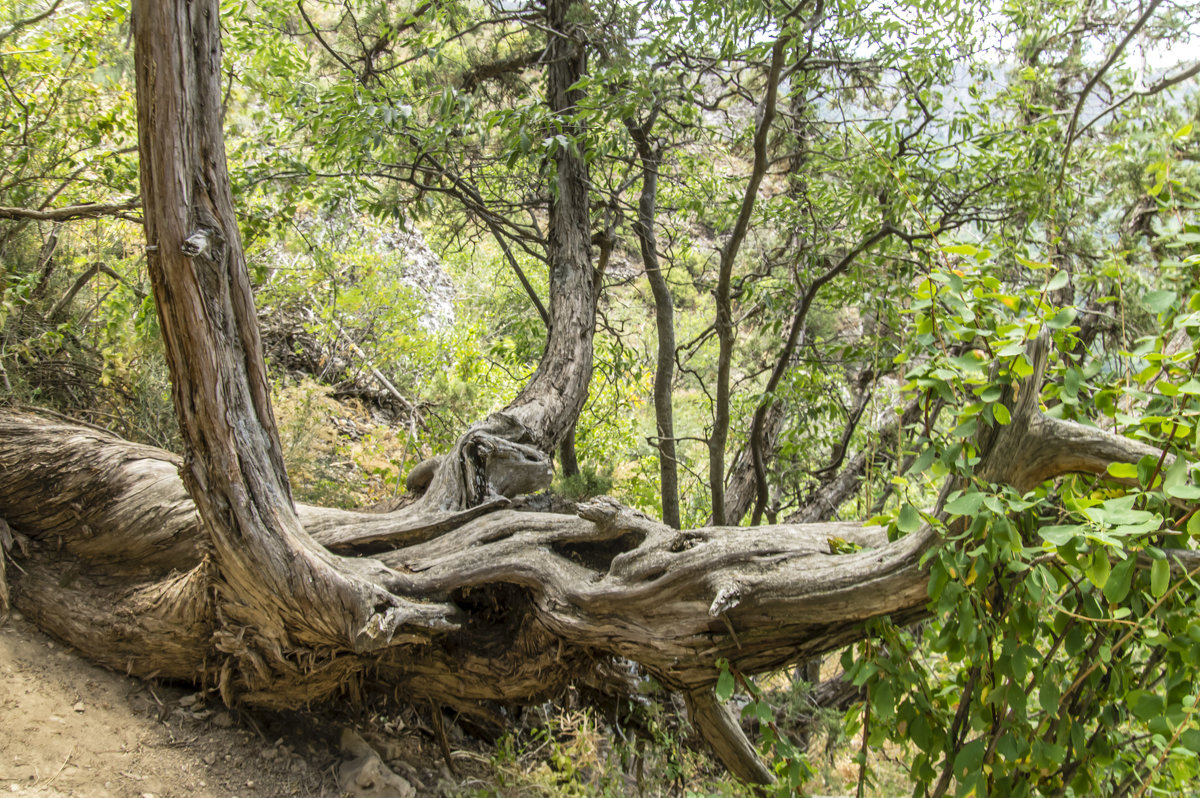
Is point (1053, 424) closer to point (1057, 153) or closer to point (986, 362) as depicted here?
point (986, 362)

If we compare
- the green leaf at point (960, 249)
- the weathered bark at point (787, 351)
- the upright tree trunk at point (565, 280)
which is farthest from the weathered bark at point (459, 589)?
the weathered bark at point (787, 351)

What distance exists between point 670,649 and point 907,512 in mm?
1072

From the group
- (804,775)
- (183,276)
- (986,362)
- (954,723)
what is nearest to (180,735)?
(183,276)

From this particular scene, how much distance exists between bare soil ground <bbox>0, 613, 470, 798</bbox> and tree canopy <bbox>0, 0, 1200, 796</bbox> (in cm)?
13

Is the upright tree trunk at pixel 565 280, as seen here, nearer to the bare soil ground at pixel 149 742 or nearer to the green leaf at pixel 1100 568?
the bare soil ground at pixel 149 742

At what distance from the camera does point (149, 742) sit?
104 inches

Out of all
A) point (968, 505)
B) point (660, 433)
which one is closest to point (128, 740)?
point (968, 505)

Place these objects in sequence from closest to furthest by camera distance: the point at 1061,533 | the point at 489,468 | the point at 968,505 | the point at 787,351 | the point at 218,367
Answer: the point at 1061,533, the point at 968,505, the point at 218,367, the point at 489,468, the point at 787,351

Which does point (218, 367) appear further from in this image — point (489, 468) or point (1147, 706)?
point (1147, 706)

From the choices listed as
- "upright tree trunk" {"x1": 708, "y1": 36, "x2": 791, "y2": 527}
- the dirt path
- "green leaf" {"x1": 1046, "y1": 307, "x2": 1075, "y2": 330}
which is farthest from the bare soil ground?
"green leaf" {"x1": 1046, "y1": 307, "x2": 1075, "y2": 330}

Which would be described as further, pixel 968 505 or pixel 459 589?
pixel 459 589

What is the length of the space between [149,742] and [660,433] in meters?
3.44

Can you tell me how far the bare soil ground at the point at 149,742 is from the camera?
237 centimetres

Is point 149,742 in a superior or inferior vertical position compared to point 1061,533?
inferior
